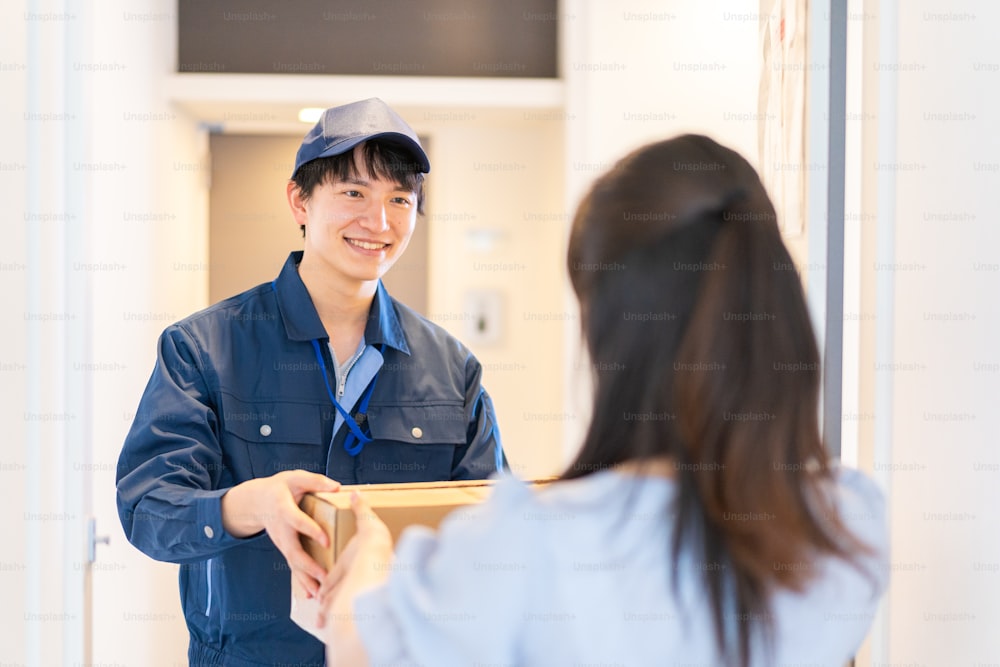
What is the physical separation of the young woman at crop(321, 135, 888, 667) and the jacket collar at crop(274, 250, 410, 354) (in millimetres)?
717

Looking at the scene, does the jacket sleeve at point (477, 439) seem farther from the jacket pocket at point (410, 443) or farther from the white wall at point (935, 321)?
the white wall at point (935, 321)

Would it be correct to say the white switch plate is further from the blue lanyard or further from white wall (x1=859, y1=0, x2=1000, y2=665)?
white wall (x1=859, y1=0, x2=1000, y2=665)

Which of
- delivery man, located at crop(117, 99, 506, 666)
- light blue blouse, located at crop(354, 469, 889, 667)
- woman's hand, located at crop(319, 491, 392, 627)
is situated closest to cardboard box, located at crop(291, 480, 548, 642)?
woman's hand, located at crop(319, 491, 392, 627)

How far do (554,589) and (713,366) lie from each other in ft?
0.74

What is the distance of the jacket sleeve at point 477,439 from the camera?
5.10ft

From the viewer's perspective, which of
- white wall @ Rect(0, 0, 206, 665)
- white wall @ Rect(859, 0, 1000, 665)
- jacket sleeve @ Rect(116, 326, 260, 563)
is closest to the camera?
white wall @ Rect(859, 0, 1000, 665)

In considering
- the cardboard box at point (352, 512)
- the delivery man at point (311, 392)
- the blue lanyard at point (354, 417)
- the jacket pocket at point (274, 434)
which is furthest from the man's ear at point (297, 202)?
the cardboard box at point (352, 512)

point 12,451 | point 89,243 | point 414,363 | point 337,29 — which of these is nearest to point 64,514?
point 12,451

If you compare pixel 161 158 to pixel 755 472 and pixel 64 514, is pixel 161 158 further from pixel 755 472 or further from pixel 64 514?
pixel 755 472

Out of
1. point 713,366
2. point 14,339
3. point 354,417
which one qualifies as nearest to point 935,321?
point 713,366

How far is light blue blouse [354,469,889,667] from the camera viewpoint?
750 mm

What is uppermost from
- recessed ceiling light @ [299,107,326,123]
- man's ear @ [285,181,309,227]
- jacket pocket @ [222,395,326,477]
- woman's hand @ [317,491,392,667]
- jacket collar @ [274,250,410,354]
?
recessed ceiling light @ [299,107,326,123]

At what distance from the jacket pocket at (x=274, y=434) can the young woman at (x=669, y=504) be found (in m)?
0.65

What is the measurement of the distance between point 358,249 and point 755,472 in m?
0.91
